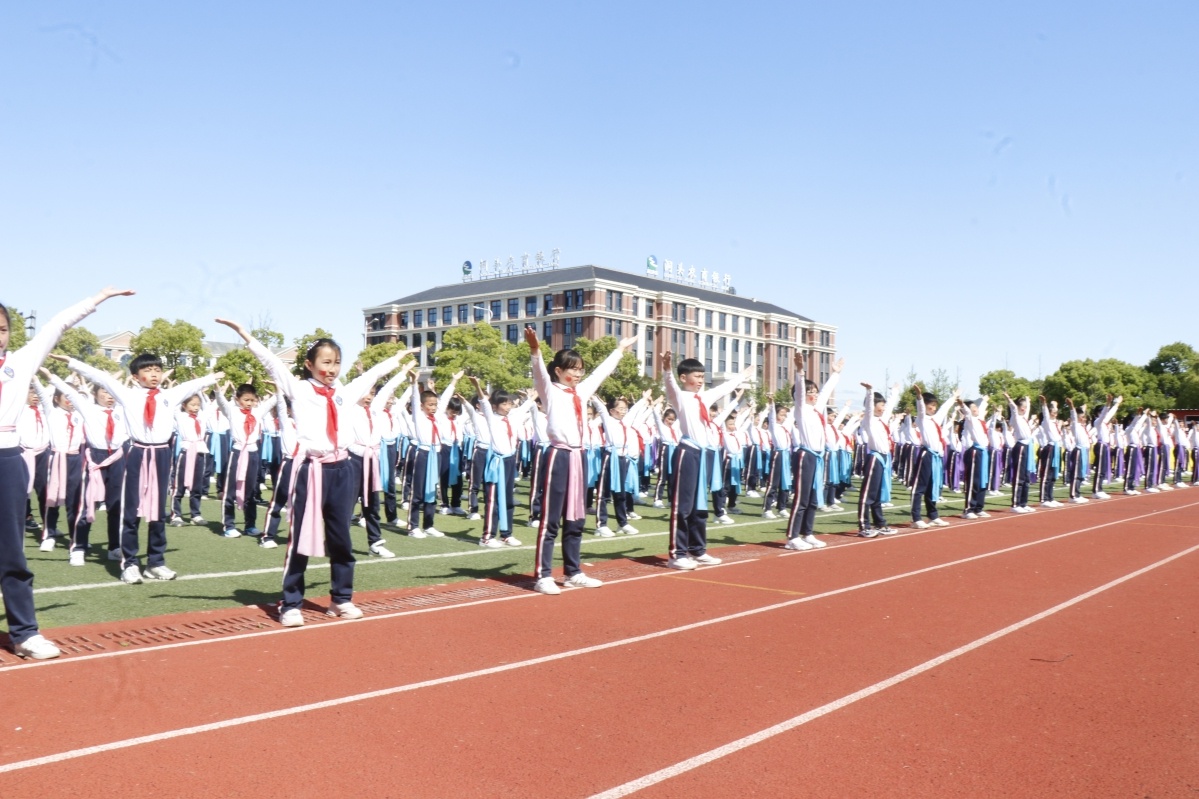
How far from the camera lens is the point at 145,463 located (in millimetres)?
8438

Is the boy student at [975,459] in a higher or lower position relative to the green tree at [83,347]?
lower

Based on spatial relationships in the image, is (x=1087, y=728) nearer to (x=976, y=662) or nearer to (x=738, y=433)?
(x=976, y=662)

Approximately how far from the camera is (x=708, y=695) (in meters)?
5.19

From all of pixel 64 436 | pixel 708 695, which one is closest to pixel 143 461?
pixel 64 436

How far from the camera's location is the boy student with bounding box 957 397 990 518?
1638 centimetres

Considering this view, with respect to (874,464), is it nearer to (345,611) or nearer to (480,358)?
(345,611)

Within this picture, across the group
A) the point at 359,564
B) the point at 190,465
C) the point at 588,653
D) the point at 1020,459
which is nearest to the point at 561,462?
the point at 588,653

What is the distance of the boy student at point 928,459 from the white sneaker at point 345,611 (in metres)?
10.0

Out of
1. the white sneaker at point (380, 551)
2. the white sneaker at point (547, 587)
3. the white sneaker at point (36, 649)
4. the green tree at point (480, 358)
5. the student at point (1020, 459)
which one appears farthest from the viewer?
the green tree at point (480, 358)

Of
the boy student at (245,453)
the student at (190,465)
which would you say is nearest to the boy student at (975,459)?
the boy student at (245,453)

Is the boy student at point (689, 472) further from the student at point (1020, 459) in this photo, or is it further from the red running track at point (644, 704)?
the student at point (1020, 459)

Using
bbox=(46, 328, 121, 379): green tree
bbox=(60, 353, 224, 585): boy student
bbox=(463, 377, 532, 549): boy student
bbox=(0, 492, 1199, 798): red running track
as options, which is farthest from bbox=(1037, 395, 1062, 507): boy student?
bbox=(46, 328, 121, 379): green tree

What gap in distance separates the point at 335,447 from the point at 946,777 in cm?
470

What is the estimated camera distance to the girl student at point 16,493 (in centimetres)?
559
